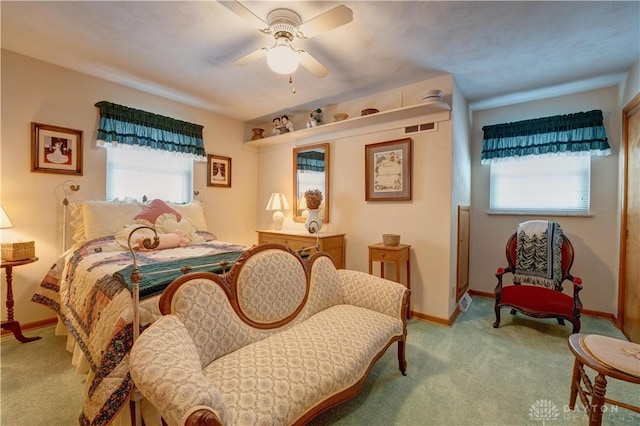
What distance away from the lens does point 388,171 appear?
10.9ft

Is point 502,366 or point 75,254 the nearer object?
point 502,366

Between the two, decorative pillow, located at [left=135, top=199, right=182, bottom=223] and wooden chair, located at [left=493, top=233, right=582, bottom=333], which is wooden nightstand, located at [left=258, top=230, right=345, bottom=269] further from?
wooden chair, located at [left=493, top=233, right=582, bottom=333]

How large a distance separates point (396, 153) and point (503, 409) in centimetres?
245

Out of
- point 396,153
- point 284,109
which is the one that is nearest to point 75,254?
point 284,109

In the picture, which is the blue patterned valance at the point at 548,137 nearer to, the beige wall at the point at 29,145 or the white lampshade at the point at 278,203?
the white lampshade at the point at 278,203

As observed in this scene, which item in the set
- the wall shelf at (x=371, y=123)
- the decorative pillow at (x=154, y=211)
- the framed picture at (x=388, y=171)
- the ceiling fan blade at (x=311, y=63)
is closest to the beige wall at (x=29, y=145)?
the decorative pillow at (x=154, y=211)

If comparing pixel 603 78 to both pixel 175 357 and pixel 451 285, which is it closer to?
pixel 451 285

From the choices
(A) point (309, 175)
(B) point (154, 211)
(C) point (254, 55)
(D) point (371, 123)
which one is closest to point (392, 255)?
(D) point (371, 123)

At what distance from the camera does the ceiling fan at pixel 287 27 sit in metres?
1.69

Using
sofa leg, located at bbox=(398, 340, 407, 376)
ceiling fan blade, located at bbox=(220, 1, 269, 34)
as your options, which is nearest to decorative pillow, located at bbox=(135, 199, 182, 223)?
ceiling fan blade, located at bbox=(220, 1, 269, 34)

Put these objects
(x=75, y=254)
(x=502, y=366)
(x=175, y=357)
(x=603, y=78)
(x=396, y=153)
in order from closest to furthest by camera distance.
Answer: (x=175, y=357)
(x=502, y=366)
(x=75, y=254)
(x=603, y=78)
(x=396, y=153)

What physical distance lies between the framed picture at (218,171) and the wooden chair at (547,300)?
3798 millimetres

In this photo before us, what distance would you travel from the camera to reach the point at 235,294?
1.63 meters

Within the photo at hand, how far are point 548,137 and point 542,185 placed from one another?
1.92ft
